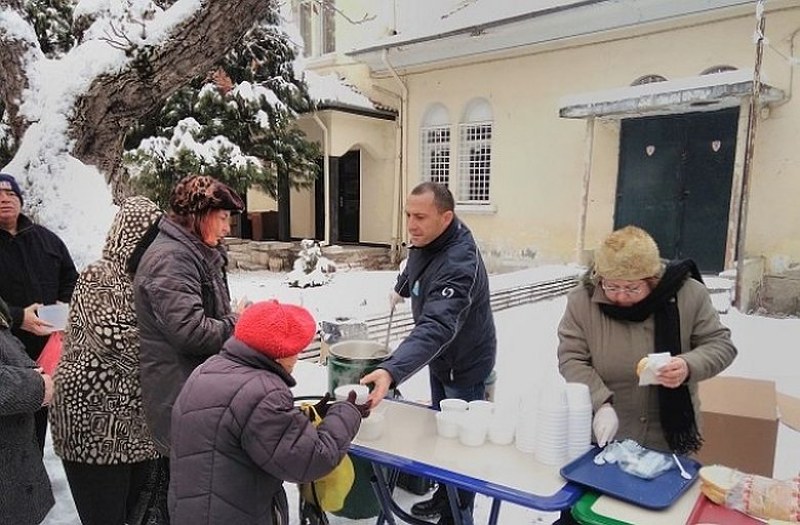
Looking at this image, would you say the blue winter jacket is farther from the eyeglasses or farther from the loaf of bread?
the loaf of bread

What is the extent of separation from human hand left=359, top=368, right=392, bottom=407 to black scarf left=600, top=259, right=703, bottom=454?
85 centimetres

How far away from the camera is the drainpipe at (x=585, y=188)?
909cm

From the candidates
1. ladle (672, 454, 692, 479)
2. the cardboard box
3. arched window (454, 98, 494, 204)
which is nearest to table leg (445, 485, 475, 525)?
ladle (672, 454, 692, 479)

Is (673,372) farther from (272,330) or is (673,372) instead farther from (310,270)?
(310,270)

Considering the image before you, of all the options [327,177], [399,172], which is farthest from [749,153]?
[327,177]

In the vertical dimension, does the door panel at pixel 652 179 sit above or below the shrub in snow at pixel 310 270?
above

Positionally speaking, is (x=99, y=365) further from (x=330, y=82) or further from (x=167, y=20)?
(x=330, y=82)

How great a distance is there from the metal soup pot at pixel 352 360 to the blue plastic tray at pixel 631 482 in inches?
35.4

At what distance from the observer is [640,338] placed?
208 centimetres

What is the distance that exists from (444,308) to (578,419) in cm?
73

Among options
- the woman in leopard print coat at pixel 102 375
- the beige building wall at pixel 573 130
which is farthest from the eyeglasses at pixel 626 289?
the beige building wall at pixel 573 130

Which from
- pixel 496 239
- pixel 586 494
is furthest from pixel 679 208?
pixel 586 494

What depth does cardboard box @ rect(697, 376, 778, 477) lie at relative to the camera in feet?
9.43

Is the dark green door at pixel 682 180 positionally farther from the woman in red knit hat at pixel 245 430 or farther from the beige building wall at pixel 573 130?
the woman in red knit hat at pixel 245 430
